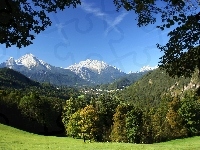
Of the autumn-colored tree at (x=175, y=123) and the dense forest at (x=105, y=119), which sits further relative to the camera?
the autumn-colored tree at (x=175, y=123)

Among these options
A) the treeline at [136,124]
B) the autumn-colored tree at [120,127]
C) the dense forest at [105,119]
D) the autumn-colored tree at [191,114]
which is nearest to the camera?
the treeline at [136,124]

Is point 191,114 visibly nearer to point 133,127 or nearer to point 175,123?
point 175,123

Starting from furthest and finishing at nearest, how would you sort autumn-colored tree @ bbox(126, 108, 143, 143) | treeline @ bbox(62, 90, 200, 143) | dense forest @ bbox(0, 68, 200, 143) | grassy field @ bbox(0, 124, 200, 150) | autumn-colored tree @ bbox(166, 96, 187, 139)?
autumn-colored tree @ bbox(126, 108, 143, 143) < autumn-colored tree @ bbox(166, 96, 187, 139) < dense forest @ bbox(0, 68, 200, 143) < treeline @ bbox(62, 90, 200, 143) < grassy field @ bbox(0, 124, 200, 150)

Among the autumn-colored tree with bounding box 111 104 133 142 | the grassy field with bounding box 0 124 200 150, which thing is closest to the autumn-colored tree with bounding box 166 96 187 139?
the autumn-colored tree with bounding box 111 104 133 142

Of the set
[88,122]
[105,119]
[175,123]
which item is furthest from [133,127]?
[105,119]

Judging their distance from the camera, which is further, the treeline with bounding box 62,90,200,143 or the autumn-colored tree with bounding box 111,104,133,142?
the autumn-colored tree with bounding box 111,104,133,142

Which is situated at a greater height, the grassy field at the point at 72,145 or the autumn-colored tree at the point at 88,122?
the autumn-colored tree at the point at 88,122

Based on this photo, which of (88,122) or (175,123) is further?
(175,123)

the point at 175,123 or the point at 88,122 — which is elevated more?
the point at 175,123

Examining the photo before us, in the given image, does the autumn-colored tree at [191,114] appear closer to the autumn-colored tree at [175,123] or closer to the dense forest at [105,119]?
the dense forest at [105,119]

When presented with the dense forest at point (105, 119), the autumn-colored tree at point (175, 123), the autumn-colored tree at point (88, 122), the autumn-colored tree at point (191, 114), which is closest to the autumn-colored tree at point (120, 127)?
the dense forest at point (105, 119)

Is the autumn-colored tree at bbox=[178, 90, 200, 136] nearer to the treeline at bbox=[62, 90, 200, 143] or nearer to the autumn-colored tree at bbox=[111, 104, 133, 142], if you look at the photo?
the treeline at bbox=[62, 90, 200, 143]

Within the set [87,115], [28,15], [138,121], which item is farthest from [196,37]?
[138,121]

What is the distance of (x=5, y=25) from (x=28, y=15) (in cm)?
106
